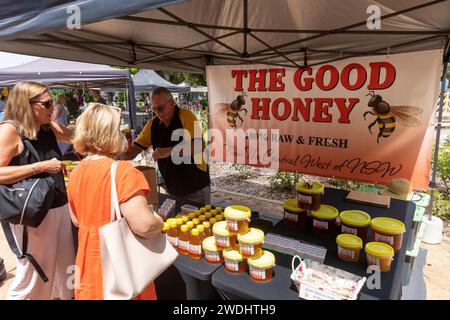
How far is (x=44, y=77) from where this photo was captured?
559 centimetres

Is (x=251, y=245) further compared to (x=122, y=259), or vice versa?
(x=251, y=245)

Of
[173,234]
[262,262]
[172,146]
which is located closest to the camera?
[262,262]

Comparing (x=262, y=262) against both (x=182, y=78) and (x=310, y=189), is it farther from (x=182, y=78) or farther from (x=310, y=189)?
(x=182, y=78)

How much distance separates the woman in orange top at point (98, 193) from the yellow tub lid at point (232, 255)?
0.41 meters

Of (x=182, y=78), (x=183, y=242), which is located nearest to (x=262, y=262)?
(x=183, y=242)

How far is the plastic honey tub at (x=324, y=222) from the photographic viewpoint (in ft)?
5.73

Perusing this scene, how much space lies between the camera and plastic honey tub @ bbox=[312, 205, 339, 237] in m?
1.75

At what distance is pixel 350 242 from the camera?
4.90 ft

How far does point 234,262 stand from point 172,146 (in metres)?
1.59

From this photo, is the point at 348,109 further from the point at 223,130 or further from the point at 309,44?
the point at 223,130

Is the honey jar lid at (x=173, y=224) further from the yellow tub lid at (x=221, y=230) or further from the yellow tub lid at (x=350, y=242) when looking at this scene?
the yellow tub lid at (x=350, y=242)

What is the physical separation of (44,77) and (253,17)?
485cm

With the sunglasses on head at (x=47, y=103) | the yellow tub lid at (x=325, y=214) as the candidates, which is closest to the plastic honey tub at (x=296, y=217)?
the yellow tub lid at (x=325, y=214)
